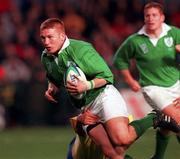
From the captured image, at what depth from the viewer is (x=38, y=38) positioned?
650 inches

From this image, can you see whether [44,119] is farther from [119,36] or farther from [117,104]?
Result: [117,104]

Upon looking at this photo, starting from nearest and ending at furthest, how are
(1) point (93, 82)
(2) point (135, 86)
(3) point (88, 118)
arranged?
1. (1) point (93, 82)
2. (3) point (88, 118)
3. (2) point (135, 86)

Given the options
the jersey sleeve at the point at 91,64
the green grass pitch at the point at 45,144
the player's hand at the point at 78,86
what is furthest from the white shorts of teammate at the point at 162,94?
the player's hand at the point at 78,86

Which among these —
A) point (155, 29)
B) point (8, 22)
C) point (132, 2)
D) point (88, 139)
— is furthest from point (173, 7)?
point (88, 139)

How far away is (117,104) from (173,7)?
8780mm

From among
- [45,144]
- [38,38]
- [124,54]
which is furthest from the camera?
[38,38]

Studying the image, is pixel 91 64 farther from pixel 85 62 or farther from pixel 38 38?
pixel 38 38

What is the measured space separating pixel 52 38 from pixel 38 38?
26.5 ft

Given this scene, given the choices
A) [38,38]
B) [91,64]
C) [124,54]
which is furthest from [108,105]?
[38,38]

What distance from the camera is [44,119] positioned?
15.6 meters

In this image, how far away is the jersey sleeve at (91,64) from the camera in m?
8.40

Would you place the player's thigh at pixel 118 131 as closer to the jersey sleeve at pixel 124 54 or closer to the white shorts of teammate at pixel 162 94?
the white shorts of teammate at pixel 162 94

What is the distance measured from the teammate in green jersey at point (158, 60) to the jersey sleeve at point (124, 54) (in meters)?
0.05

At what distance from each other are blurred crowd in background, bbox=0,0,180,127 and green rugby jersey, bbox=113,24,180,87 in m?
5.12
